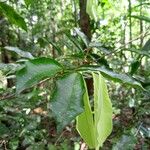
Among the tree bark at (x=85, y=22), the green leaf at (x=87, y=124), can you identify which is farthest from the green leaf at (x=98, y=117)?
the tree bark at (x=85, y=22)

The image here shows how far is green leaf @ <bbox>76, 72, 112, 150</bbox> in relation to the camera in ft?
1.64

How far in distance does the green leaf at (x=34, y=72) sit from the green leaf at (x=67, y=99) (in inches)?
0.9

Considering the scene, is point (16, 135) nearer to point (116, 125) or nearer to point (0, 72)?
point (116, 125)

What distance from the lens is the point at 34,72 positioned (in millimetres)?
502

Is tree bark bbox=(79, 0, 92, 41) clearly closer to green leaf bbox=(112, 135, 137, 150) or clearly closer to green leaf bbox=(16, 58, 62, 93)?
green leaf bbox=(112, 135, 137, 150)

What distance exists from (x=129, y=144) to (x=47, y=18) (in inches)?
121

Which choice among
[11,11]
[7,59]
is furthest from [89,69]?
[7,59]

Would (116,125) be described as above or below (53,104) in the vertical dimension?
below

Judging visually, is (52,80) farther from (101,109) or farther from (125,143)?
(101,109)

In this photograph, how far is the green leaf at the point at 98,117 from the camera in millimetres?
499

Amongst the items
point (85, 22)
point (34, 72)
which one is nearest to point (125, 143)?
point (34, 72)

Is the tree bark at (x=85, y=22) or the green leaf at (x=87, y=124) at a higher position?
the tree bark at (x=85, y=22)

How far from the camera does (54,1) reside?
4191 mm

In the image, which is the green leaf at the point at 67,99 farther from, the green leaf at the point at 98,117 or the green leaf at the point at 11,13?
the green leaf at the point at 11,13
